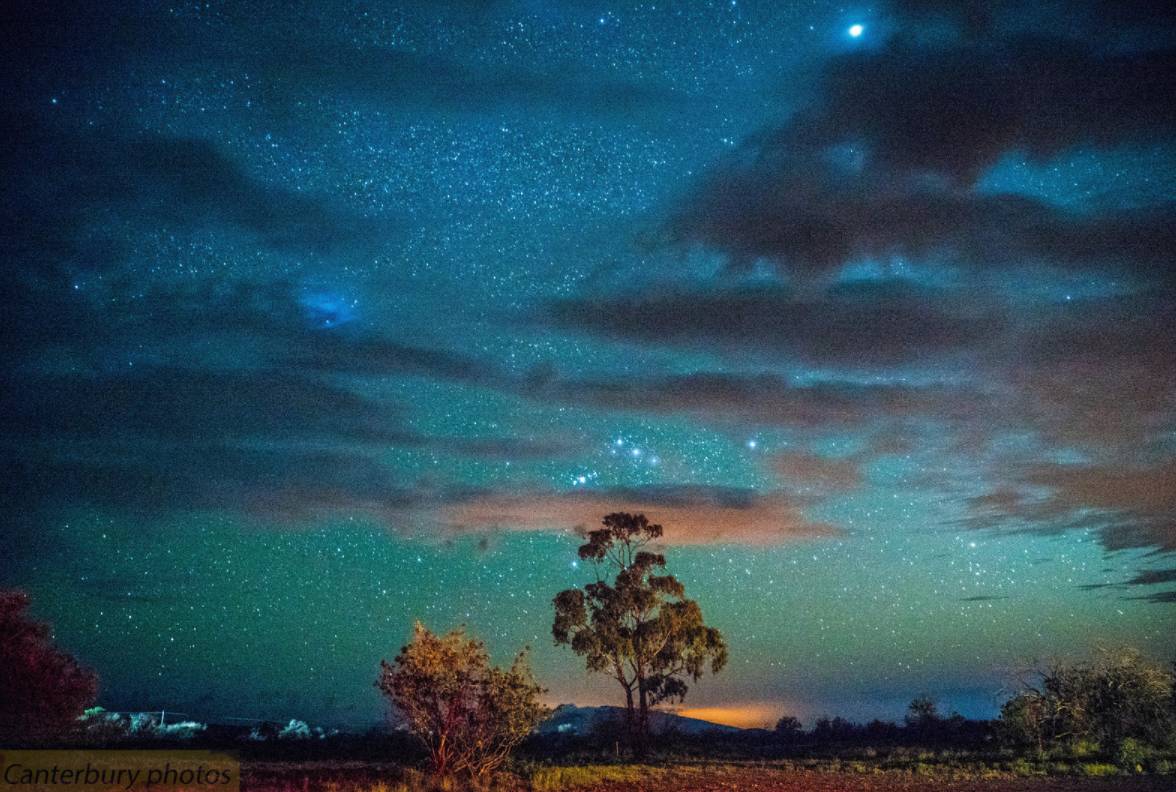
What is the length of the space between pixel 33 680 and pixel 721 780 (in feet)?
76.6

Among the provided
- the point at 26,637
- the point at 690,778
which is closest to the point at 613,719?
the point at 690,778

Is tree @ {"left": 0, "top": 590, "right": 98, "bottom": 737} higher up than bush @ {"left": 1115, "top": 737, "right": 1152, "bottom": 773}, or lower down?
higher up

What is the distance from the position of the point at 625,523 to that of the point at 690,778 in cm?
1814

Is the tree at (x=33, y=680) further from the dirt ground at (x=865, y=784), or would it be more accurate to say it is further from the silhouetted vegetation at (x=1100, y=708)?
the silhouetted vegetation at (x=1100, y=708)

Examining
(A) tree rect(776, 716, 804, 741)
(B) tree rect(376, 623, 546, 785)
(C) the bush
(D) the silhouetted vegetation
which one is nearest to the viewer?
(B) tree rect(376, 623, 546, 785)

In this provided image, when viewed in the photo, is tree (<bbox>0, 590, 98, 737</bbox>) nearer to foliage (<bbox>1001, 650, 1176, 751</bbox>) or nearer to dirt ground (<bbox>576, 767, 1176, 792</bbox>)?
dirt ground (<bbox>576, 767, 1176, 792</bbox>)

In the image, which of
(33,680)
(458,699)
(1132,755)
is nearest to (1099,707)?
(1132,755)

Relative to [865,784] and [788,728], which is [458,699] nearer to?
[865,784]

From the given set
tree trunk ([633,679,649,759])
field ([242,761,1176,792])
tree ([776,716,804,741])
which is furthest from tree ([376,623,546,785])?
tree ([776,716,804,741])

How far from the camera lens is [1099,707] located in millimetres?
40469

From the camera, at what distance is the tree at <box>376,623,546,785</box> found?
23188 mm

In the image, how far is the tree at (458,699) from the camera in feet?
76.1

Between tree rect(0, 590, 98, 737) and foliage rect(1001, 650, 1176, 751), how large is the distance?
4256cm

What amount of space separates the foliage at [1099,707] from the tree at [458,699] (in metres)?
30.0
